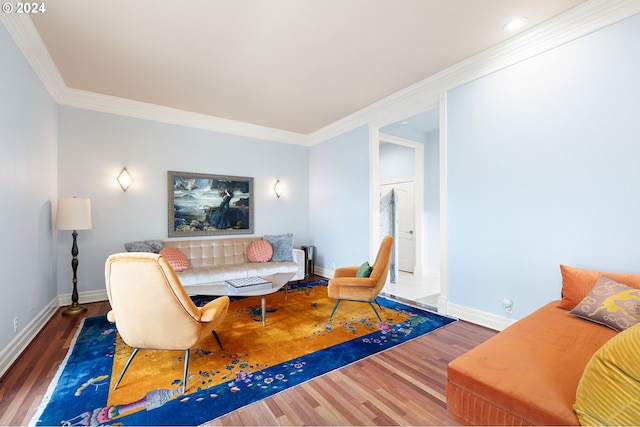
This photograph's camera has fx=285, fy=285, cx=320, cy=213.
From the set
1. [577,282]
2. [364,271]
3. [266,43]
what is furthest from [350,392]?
[266,43]

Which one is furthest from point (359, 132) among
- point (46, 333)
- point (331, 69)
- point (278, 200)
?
point (46, 333)

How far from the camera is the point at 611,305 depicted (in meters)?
2.01

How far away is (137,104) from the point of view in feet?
14.8

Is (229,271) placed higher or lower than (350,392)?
higher

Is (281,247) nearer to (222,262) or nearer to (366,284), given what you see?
(222,262)

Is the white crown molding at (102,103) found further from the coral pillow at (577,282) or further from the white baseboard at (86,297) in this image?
the coral pillow at (577,282)

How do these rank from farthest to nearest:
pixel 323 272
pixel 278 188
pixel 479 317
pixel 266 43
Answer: pixel 278 188 < pixel 323 272 < pixel 479 317 < pixel 266 43

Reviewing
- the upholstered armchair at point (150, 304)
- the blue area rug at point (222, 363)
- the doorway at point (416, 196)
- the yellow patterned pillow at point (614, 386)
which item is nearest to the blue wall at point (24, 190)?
the blue area rug at point (222, 363)

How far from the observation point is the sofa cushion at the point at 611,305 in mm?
1919

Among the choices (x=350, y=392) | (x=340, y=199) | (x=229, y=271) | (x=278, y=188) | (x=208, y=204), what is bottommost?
(x=350, y=392)

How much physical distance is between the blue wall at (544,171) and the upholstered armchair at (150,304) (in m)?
3.00

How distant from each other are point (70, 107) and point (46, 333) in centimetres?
309

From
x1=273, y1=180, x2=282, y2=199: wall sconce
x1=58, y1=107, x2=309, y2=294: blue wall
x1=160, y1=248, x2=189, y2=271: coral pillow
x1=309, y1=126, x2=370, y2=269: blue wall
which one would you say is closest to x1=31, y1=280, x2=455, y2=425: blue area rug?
x1=160, y1=248, x2=189, y2=271: coral pillow

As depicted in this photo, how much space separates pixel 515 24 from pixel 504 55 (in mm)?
362
